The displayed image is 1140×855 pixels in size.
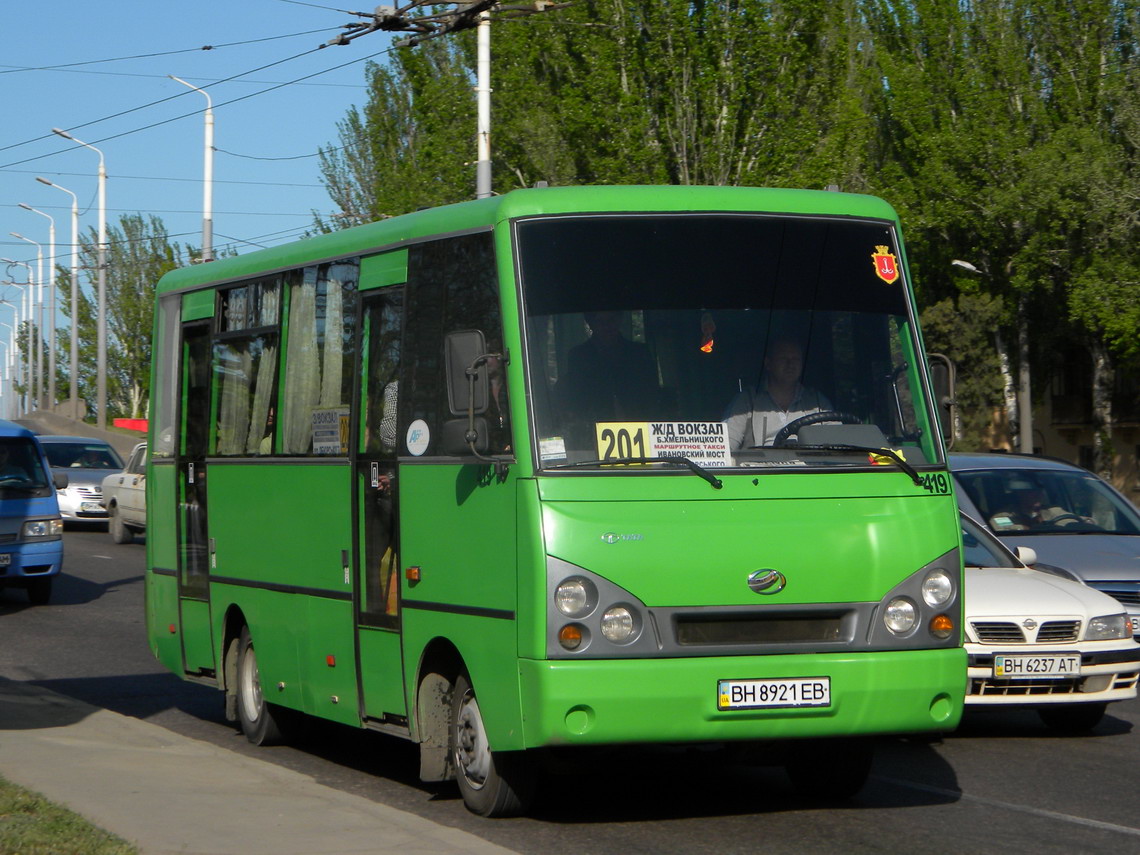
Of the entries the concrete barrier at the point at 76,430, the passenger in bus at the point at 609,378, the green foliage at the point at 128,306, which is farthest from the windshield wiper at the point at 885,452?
the green foliage at the point at 128,306

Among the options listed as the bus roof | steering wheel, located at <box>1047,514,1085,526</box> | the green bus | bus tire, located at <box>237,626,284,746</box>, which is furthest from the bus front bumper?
steering wheel, located at <box>1047,514,1085,526</box>

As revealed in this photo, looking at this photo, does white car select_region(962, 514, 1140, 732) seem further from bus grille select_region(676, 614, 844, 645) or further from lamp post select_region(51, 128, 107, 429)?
lamp post select_region(51, 128, 107, 429)

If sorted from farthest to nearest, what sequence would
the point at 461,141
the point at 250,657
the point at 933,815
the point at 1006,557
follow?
the point at 461,141 < the point at 1006,557 < the point at 250,657 < the point at 933,815

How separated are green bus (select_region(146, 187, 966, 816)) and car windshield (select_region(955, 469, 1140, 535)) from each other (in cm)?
559

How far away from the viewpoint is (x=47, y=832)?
257 inches

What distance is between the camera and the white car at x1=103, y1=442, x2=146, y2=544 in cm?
2959

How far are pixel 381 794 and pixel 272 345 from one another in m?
2.89

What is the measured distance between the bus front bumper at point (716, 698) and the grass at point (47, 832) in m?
1.65

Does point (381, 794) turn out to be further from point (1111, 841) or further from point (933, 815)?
point (1111, 841)

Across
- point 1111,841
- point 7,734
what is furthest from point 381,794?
point 1111,841

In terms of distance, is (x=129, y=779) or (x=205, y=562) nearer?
(x=129, y=779)

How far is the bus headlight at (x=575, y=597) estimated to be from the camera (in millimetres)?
6809

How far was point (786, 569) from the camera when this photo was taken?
7062mm

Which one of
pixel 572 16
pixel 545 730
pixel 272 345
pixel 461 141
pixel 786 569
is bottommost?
pixel 545 730
